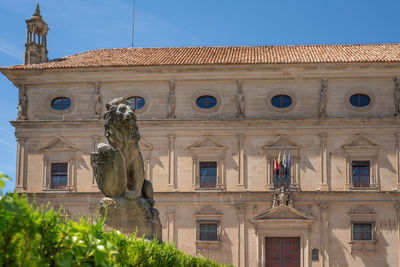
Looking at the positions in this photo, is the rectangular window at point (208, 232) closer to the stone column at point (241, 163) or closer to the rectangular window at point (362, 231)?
the stone column at point (241, 163)

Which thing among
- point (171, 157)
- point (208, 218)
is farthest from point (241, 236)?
point (171, 157)

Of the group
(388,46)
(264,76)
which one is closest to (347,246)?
(264,76)

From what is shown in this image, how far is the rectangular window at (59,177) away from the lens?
3594cm

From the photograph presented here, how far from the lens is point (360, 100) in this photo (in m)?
35.4

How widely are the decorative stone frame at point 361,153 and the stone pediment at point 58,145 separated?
1353 centimetres

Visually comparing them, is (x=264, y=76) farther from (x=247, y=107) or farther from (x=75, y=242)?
(x=75, y=242)

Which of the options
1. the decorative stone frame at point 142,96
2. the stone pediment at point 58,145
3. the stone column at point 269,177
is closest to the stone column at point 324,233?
the stone column at point 269,177

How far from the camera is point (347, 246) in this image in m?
33.7

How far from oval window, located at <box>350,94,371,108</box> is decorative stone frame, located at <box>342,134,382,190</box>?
5.62 ft

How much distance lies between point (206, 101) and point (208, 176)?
386 cm

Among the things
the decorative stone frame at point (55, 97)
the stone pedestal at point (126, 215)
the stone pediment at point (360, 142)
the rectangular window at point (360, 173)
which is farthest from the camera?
the decorative stone frame at point (55, 97)

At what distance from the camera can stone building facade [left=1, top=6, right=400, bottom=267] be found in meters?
33.9

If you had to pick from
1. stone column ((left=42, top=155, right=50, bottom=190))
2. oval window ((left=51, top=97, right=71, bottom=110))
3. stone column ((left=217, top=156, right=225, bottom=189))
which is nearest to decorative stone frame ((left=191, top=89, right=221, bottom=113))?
stone column ((left=217, top=156, right=225, bottom=189))

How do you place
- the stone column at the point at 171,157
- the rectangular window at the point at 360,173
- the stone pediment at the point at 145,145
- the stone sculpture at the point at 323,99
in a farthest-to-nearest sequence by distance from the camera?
the stone pediment at the point at 145,145 → the stone column at the point at 171,157 → the stone sculpture at the point at 323,99 → the rectangular window at the point at 360,173
